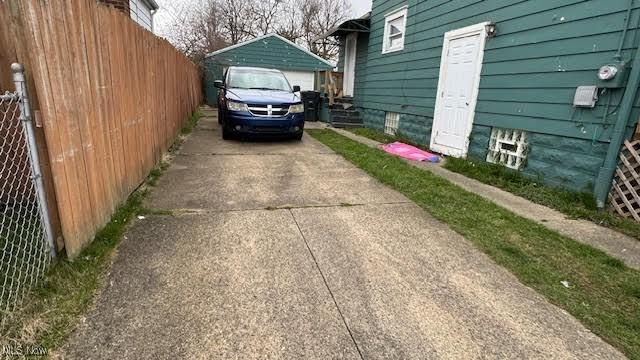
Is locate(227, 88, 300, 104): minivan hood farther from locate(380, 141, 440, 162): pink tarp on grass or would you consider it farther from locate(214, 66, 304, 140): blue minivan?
locate(380, 141, 440, 162): pink tarp on grass

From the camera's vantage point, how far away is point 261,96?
7.85 m

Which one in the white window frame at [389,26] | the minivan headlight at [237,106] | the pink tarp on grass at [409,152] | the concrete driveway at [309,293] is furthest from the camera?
the white window frame at [389,26]

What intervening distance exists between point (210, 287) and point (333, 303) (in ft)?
2.82

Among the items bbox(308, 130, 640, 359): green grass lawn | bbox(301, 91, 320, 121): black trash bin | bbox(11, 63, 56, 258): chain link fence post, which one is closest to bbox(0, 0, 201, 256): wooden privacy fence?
bbox(11, 63, 56, 258): chain link fence post

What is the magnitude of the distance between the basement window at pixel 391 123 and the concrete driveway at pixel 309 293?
584cm

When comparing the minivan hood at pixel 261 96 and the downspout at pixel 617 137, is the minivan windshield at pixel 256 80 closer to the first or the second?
the minivan hood at pixel 261 96

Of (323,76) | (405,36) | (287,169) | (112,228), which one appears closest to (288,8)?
(323,76)

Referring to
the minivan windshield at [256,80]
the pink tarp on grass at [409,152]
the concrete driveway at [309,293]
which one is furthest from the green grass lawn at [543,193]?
the minivan windshield at [256,80]

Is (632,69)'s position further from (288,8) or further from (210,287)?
(288,8)

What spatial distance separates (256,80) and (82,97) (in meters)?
6.22

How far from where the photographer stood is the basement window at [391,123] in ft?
32.2

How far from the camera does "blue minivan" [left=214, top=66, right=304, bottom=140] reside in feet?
25.2

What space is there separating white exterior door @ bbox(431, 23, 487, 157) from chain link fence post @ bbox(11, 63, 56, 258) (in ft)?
21.1

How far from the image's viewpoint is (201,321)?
7.24 ft
